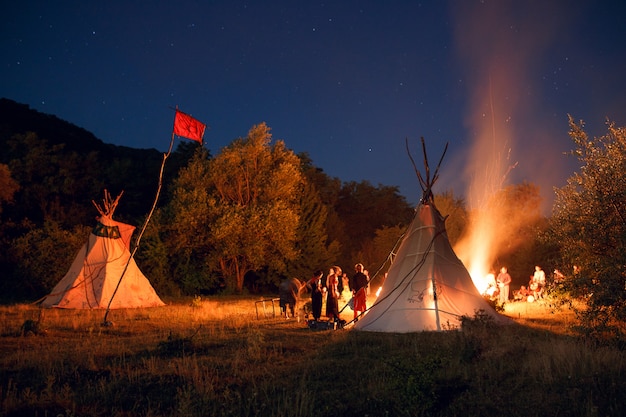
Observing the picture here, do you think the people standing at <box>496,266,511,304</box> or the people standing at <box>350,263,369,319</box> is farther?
the people standing at <box>496,266,511,304</box>

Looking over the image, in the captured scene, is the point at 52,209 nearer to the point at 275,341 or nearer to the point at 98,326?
the point at 98,326

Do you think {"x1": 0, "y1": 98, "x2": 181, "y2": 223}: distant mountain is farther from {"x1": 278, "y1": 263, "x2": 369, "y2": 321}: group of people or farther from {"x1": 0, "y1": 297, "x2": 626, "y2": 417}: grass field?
{"x1": 0, "y1": 297, "x2": 626, "y2": 417}: grass field

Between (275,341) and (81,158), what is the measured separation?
3005 centimetres

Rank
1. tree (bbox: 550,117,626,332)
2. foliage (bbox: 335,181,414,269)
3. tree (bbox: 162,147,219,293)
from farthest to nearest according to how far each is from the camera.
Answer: foliage (bbox: 335,181,414,269) < tree (bbox: 162,147,219,293) < tree (bbox: 550,117,626,332)

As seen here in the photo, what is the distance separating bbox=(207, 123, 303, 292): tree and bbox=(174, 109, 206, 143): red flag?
45.9ft

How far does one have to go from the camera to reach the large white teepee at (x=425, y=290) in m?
12.6

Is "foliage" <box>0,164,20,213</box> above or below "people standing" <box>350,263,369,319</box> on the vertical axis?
above

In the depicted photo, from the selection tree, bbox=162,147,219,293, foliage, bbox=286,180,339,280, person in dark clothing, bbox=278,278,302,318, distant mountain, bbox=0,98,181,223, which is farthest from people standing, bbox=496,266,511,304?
distant mountain, bbox=0,98,181,223

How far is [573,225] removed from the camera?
11.1 meters

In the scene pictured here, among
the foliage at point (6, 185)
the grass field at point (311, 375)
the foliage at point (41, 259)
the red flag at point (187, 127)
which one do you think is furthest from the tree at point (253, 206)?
the grass field at point (311, 375)

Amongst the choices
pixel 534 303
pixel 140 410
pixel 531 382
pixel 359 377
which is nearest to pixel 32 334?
pixel 140 410

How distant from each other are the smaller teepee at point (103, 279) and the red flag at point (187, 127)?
21.2 feet

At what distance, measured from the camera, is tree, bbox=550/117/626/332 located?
8.71 meters

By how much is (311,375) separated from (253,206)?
23.9 m
